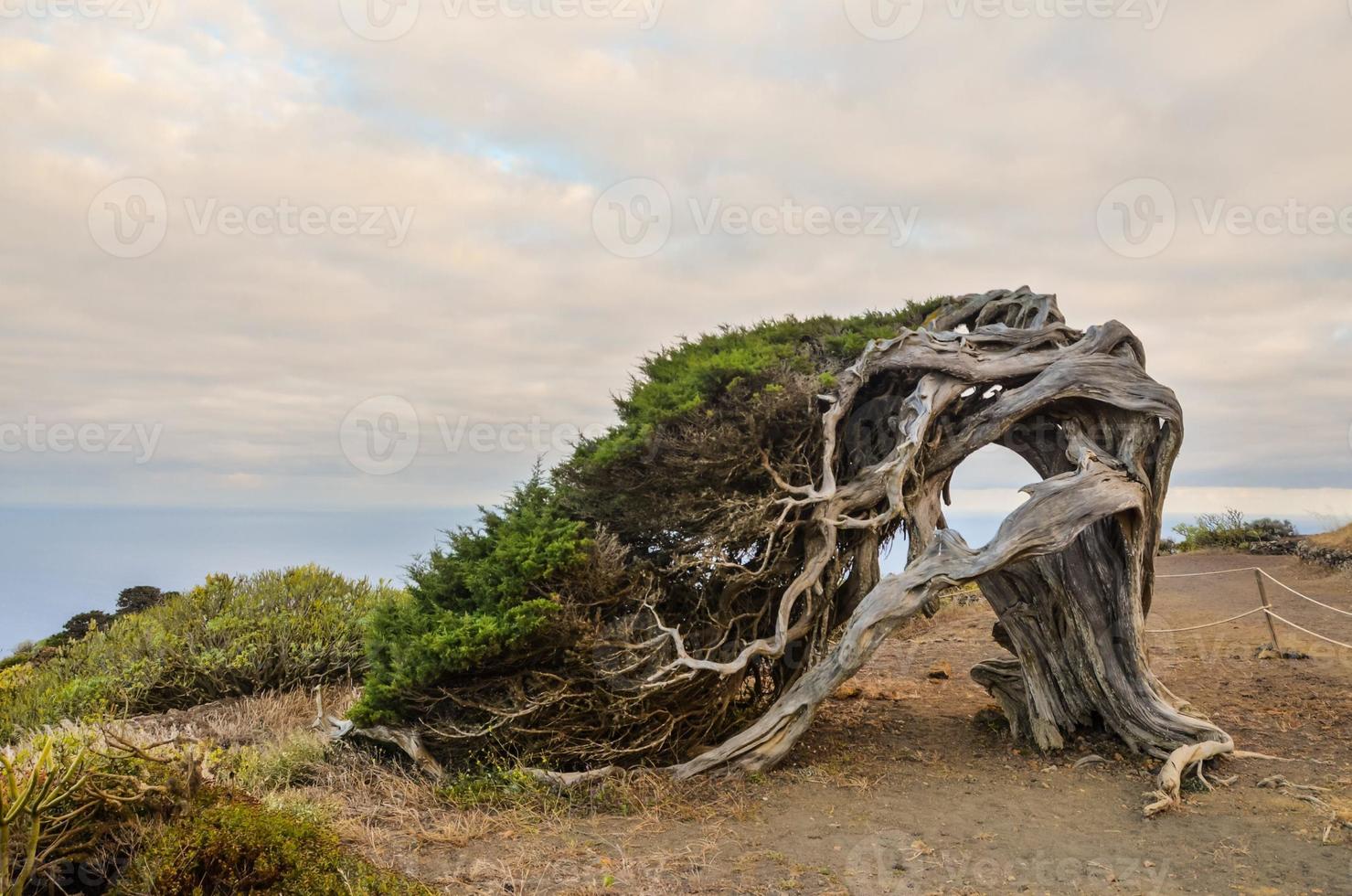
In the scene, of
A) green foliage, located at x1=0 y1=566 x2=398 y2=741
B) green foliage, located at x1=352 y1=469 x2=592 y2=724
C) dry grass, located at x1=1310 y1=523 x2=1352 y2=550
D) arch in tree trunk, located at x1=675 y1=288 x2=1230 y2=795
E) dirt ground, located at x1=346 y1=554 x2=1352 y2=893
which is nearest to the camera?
dirt ground, located at x1=346 y1=554 x2=1352 y2=893

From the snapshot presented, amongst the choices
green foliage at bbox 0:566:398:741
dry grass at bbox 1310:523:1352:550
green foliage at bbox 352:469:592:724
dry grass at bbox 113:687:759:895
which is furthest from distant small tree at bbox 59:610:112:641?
dry grass at bbox 1310:523:1352:550

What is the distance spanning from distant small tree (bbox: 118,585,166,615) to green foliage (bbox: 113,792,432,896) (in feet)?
52.1

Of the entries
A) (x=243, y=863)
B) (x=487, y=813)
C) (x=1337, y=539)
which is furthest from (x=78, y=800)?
(x=1337, y=539)

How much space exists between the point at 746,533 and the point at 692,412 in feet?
4.08

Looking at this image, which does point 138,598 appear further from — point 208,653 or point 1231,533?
point 1231,533

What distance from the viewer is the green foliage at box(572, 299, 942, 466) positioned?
8406mm

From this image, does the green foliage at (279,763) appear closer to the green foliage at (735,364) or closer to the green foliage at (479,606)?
the green foliage at (479,606)

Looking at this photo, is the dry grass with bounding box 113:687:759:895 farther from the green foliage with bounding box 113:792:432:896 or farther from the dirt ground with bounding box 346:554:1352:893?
the green foliage with bounding box 113:792:432:896

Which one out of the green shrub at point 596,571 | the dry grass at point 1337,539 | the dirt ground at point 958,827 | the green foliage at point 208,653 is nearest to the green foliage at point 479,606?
the green shrub at point 596,571

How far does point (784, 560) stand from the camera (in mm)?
8680

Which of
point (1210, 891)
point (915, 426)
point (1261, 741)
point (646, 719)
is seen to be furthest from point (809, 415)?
point (1261, 741)

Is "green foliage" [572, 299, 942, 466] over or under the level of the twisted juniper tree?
over

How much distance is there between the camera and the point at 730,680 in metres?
8.31

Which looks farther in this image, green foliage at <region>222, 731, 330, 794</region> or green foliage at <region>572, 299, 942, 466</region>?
green foliage at <region>572, 299, 942, 466</region>
